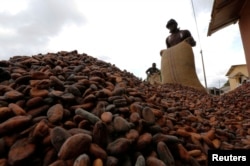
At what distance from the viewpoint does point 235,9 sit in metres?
4.72

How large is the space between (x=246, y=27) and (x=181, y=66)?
1359 mm

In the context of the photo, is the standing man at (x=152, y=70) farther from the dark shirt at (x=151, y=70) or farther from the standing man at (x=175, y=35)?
the standing man at (x=175, y=35)

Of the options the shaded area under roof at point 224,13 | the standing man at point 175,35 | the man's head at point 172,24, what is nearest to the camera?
the shaded area under roof at point 224,13

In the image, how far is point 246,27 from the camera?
4.62 meters

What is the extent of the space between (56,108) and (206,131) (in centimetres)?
90

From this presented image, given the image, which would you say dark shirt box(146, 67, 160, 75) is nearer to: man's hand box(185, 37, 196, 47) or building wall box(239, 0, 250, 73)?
man's hand box(185, 37, 196, 47)

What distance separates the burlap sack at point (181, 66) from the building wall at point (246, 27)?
97 cm

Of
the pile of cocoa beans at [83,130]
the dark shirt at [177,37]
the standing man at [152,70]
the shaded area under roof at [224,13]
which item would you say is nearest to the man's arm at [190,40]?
the dark shirt at [177,37]

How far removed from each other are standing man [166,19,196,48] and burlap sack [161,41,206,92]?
29cm

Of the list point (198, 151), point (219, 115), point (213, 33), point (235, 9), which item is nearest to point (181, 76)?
point (213, 33)

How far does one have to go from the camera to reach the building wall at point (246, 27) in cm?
450

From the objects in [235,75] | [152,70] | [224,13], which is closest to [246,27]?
[224,13]

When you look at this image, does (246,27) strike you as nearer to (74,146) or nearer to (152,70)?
(152,70)

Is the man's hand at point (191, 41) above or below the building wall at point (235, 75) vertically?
below
